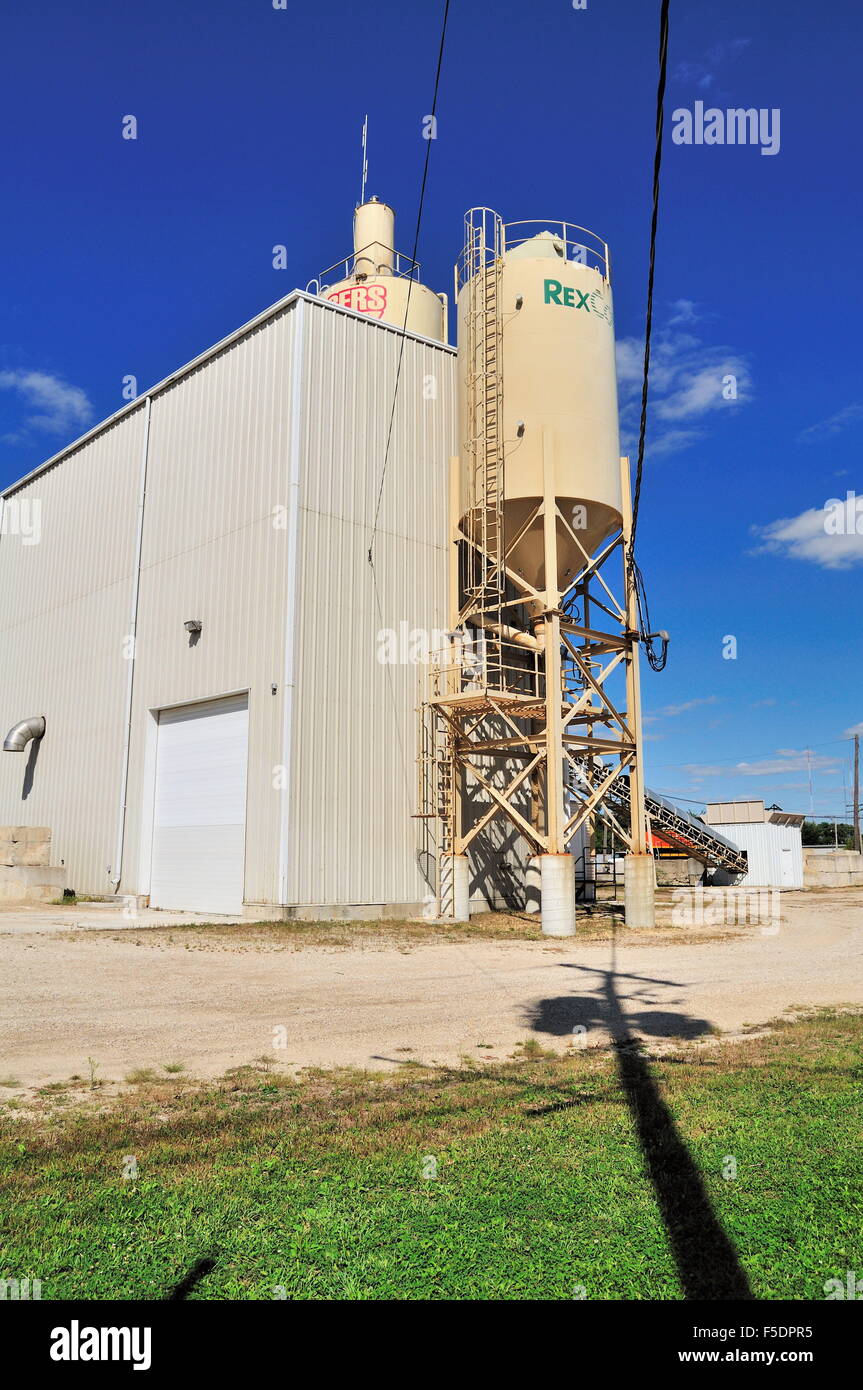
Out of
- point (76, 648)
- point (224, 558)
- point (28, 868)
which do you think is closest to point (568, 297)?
point (224, 558)

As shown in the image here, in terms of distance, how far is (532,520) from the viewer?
2412cm

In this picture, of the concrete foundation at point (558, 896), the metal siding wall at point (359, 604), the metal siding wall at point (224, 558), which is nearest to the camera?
the concrete foundation at point (558, 896)

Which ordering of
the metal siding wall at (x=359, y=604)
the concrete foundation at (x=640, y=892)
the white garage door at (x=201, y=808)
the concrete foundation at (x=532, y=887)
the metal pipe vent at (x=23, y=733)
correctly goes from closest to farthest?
the metal siding wall at (x=359, y=604) < the white garage door at (x=201, y=808) < the concrete foundation at (x=640, y=892) < the concrete foundation at (x=532, y=887) < the metal pipe vent at (x=23, y=733)

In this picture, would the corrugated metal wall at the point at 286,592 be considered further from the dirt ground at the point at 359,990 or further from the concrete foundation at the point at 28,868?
the dirt ground at the point at 359,990

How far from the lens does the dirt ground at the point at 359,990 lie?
882cm

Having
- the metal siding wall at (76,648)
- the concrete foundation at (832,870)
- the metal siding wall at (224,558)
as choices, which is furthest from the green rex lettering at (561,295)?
the concrete foundation at (832,870)

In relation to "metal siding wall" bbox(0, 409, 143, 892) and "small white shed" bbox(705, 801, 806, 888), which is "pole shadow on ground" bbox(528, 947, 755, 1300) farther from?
"small white shed" bbox(705, 801, 806, 888)

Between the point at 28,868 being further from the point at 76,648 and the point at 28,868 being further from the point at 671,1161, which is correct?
the point at 671,1161

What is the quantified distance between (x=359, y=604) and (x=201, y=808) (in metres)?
6.72

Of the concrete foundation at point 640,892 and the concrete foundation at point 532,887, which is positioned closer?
the concrete foundation at point 640,892

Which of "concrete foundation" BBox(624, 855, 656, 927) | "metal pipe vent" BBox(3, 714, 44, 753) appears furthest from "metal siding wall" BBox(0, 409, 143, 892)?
"concrete foundation" BBox(624, 855, 656, 927)

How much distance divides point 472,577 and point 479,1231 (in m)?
22.1

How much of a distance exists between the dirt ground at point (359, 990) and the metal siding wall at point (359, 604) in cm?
205

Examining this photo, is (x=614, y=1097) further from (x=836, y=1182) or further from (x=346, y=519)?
(x=346, y=519)
